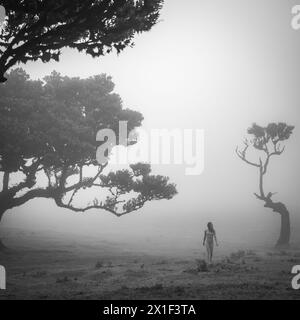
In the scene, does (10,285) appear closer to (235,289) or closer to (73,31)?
(235,289)

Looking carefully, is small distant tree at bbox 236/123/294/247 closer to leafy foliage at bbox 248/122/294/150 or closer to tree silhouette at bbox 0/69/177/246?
leafy foliage at bbox 248/122/294/150

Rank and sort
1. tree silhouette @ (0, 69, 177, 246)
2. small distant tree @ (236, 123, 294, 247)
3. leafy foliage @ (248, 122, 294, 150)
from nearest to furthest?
tree silhouette @ (0, 69, 177, 246), small distant tree @ (236, 123, 294, 247), leafy foliage @ (248, 122, 294, 150)

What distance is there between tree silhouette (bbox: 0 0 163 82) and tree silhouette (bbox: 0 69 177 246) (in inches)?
562

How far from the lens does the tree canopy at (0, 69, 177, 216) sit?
1051 inches

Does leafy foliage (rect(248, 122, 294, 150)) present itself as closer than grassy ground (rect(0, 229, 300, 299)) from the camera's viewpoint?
→ No

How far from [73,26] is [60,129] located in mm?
16195

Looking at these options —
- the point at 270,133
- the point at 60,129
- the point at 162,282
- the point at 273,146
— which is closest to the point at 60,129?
the point at 60,129

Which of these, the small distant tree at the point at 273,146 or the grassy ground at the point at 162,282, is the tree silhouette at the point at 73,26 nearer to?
the grassy ground at the point at 162,282

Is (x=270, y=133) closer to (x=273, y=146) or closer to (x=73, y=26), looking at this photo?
(x=273, y=146)

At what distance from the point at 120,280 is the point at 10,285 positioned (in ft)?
16.7

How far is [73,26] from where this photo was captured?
1195 cm

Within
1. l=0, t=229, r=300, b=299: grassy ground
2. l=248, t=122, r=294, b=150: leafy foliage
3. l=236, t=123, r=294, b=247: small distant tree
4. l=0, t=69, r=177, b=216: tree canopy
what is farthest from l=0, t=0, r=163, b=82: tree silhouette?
l=248, t=122, r=294, b=150: leafy foliage

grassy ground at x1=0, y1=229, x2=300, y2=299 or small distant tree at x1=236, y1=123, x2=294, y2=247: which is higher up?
small distant tree at x1=236, y1=123, x2=294, y2=247
